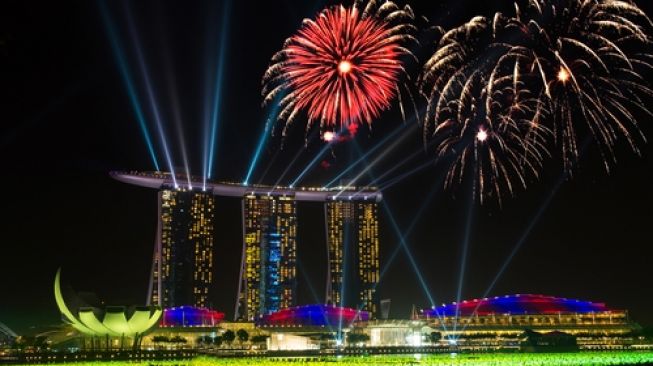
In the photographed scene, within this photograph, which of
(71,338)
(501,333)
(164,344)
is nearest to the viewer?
(71,338)

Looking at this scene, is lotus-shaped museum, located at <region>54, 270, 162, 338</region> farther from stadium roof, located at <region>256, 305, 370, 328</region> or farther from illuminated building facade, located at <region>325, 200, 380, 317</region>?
illuminated building facade, located at <region>325, 200, 380, 317</region>

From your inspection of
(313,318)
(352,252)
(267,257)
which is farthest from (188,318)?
(352,252)

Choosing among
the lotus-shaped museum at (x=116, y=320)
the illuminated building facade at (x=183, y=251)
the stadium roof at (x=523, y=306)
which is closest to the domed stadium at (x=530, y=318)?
the stadium roof at (x=523, y=306)

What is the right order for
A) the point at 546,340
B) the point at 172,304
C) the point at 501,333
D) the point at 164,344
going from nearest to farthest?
the point at 546,340 < the point at 164,344 < the point at 501,333 < the point at 172,304

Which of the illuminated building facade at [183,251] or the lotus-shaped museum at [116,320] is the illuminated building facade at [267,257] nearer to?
the illuminated building facade at [183,251]

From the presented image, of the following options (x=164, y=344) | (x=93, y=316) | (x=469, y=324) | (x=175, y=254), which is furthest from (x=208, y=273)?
(x=93, y=316)

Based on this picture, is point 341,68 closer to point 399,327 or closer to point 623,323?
point 399,327
